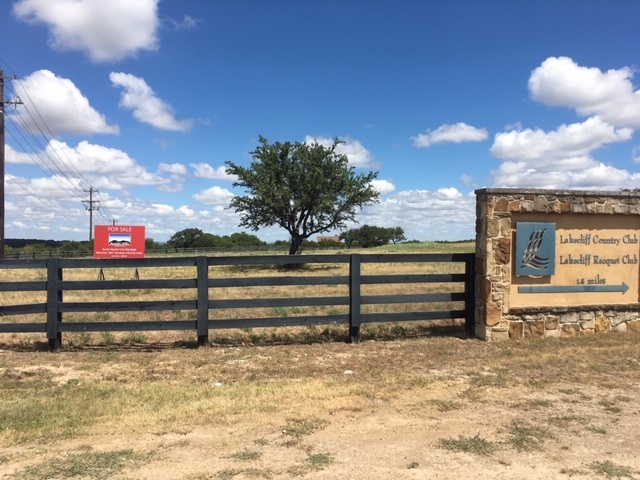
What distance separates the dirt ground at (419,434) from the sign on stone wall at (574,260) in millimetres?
2075

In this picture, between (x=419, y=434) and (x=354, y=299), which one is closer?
(x=419, y=434)

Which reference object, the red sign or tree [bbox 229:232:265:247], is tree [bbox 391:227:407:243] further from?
the red sign

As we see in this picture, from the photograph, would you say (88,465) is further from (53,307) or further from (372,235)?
(372,235)

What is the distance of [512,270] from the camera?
834 cm

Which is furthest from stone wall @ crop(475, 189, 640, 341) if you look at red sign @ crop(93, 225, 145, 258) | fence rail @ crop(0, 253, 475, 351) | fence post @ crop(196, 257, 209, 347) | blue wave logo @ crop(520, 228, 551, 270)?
red sign @ crop(93, 225, 145, 258)

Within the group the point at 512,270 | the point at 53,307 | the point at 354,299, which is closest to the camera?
the point at 53,307

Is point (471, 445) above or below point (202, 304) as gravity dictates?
below

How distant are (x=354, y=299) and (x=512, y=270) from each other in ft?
8.81

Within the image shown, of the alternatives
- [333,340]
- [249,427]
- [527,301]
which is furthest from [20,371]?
[527,301]

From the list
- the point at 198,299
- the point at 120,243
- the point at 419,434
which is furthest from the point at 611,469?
A: the point at 120,243

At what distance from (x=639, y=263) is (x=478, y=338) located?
11.0ft

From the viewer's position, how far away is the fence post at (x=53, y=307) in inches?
302

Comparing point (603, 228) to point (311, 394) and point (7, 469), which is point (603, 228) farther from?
point (7, 469)

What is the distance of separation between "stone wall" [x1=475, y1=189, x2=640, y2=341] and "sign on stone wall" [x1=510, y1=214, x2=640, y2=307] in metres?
0.09
